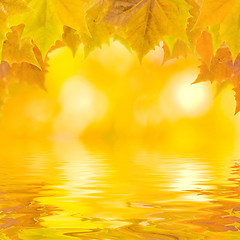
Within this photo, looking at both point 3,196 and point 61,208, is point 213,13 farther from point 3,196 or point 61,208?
point 3,196

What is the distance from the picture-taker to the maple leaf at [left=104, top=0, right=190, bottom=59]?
146 centimetres

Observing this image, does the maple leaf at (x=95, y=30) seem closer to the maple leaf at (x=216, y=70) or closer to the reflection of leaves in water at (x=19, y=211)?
the maple leaf at (x=216, y=70)

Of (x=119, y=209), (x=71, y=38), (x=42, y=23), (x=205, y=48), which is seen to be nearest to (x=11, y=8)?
(x=42, y=23)

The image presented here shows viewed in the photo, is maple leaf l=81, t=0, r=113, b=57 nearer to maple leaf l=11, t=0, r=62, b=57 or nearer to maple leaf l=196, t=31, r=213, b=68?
maple leaf l=11, t=0, r=62, b=57

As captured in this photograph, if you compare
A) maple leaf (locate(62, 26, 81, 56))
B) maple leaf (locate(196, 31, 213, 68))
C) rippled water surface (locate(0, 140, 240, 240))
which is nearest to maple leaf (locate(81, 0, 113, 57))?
maple leaf (locate(62, 26, 81, 56))

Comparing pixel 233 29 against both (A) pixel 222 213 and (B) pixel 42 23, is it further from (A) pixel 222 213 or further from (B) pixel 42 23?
(A) pixel 222 213

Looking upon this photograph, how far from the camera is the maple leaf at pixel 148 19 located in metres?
1.46

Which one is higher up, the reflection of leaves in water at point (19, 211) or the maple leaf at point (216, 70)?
the maple leaf at point (216, 70)

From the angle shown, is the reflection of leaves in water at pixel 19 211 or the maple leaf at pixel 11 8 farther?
the reflection of leaves in water at pixel 19 211

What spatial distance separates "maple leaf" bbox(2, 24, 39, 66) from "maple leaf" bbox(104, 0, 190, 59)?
33cm

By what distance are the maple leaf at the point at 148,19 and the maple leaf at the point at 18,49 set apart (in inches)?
12.9

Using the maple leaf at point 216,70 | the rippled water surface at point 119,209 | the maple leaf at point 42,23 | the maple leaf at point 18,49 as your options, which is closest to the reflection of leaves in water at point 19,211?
the rippled water surface at point 119,209

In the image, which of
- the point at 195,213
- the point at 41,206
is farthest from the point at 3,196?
the point at 195,213

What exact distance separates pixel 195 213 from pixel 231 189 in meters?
1.00
